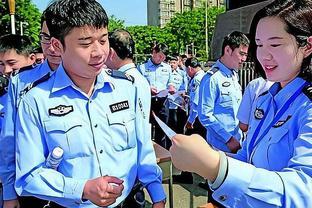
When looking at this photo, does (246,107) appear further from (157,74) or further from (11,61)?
(157,74)

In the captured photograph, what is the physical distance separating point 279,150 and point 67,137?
98cm

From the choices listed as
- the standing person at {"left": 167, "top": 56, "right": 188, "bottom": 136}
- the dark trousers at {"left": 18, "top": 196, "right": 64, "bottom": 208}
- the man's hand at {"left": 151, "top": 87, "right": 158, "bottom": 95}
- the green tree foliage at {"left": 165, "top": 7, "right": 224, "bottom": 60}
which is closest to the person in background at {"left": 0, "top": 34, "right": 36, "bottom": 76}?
the dark trousers at {"left": 18, "top": 196, "right": 64, "bottom": 208}

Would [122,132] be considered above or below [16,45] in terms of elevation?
below

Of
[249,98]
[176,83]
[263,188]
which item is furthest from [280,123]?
[176,83]

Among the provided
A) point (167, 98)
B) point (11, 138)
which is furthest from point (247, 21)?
point (11, 138)

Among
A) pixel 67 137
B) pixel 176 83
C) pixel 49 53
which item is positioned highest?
pixel 49 53

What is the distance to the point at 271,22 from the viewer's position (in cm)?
147

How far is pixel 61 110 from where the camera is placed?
1.97 meters

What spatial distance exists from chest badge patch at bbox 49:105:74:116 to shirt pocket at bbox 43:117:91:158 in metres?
0.03

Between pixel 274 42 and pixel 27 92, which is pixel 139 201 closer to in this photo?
pixel 27 92

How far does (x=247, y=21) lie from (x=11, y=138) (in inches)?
569

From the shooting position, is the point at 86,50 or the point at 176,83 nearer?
the point at 86,50

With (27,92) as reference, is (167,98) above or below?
below

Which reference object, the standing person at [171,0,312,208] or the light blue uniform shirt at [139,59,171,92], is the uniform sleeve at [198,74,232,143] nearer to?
the standing person at [171,0,312,208]
